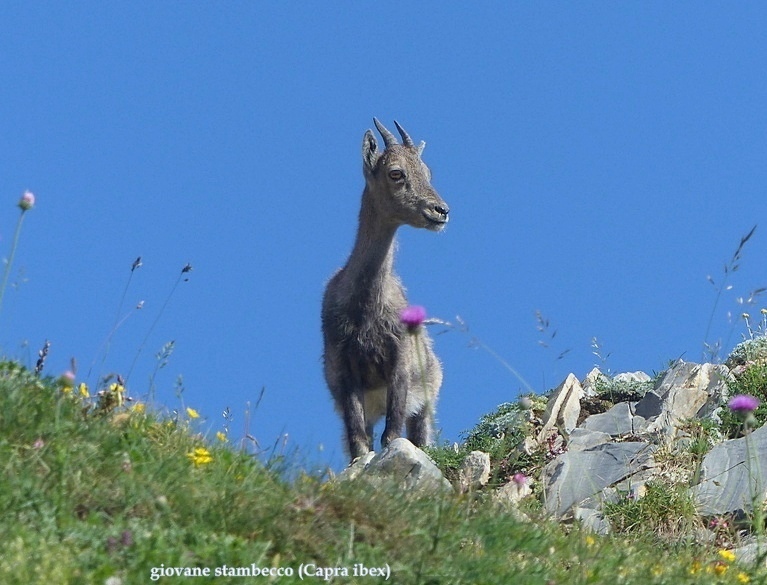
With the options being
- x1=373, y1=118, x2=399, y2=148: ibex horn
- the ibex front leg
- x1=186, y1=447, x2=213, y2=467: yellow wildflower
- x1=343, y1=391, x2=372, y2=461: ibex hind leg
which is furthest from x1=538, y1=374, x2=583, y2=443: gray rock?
x1=186, y1=447, x2=213, y2=467: yellow wildflower

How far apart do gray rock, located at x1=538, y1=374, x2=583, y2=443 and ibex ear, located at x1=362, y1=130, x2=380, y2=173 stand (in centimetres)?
337

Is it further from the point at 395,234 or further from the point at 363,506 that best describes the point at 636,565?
the point at 395,234

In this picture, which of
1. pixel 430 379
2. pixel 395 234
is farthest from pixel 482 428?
pixel 395 234

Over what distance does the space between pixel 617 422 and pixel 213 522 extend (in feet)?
26.3

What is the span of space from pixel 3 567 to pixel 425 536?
184 centimetres

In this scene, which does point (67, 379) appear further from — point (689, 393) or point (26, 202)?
point (689, 393)

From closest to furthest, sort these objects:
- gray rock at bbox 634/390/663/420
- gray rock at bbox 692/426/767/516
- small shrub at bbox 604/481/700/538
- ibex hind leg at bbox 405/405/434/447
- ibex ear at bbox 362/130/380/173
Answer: small shrub at bbox 604/481/700/538, gray rock at bbox 692/426/767/516, gray rock at bbox 634/390/663/420, ibex ear at bbox 362/130/380/173, ibex hind leg at bbox 405/405/434/447

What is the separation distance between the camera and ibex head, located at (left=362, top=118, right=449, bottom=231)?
12734mm

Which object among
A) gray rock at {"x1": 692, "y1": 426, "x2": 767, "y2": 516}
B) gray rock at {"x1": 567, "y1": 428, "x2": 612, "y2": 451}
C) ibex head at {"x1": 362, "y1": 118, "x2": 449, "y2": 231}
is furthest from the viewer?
ibex head at {"x1": 362, "y1": 118, "x2": 449, "y2": 231}

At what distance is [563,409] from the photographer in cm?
1295

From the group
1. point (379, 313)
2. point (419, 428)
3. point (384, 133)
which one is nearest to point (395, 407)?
point (379, 313)

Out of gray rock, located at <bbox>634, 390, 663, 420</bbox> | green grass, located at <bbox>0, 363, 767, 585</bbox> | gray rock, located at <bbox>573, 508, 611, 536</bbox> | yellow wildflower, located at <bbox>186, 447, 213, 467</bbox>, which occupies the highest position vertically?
gray rock, located at <bbox>634, 390, 663, 420</bbox>

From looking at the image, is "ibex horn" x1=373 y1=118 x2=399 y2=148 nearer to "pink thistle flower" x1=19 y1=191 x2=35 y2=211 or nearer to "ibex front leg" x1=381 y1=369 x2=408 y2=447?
"ibex front leg" x1=381 y1=369 x2=408 y2=447

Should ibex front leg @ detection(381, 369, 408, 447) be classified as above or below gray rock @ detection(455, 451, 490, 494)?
above
